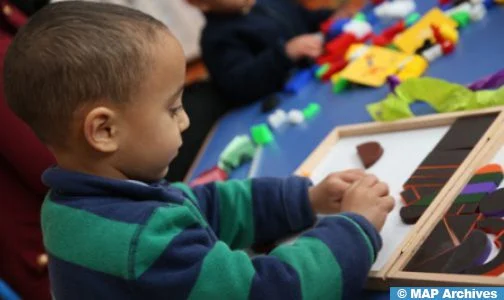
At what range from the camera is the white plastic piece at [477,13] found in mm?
1038

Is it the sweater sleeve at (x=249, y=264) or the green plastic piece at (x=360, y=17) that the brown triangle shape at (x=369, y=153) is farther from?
the green plastic piece at (x=360, y=17)

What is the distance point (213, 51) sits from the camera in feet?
4.52

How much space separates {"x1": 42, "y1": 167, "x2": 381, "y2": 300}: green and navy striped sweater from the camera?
54 cm

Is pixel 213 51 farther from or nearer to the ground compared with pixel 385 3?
nearer to the ground

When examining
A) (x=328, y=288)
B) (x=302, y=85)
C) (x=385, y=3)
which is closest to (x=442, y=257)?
(x=328, y=288)

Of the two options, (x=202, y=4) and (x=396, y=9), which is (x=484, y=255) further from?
(x=202, y=4)

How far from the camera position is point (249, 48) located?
1411mm

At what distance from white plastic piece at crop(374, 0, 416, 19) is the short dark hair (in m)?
0.79

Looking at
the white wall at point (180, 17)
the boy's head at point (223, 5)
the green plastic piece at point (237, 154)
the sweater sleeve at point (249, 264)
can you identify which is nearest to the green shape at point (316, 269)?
the sweater sleeve at point (249, 264)

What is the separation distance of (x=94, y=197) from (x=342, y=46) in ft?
2.61

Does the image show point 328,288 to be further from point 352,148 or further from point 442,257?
point 352,148

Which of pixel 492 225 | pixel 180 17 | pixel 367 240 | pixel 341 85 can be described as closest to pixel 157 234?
pixel 367 240

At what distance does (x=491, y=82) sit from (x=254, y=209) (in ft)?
1.29

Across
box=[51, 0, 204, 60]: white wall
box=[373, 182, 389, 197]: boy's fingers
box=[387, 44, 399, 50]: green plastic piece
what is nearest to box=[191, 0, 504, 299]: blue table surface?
box=[387, 44, 399, 50]: green plastic piece
